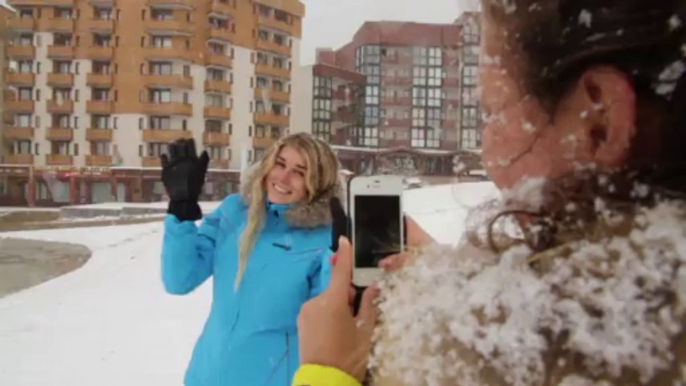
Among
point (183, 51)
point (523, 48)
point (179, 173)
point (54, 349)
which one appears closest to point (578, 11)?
point (523, 48)

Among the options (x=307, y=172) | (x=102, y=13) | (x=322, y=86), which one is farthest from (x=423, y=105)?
(x=102, y=13)

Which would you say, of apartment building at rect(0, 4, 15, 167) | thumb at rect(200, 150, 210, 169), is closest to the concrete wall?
apartment building at rect(0, 4, 15, 167)

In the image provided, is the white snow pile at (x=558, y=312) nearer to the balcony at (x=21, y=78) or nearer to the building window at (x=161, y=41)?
the building window at (x=161, y=41)

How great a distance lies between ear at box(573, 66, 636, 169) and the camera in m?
0.54

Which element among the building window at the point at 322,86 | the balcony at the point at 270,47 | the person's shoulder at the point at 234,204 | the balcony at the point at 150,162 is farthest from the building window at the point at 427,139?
→ the balcony at the point at 270,47

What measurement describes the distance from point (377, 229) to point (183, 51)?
32.6 m

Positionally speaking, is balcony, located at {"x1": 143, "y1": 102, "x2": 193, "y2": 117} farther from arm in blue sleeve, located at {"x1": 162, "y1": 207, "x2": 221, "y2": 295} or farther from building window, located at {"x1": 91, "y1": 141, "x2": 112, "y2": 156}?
arm in blue sleeve, located at {"x1": 162, "y1": 207, "x2": 221, "y2": 295}

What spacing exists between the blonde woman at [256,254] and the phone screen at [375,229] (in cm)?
74

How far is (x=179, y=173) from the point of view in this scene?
2.37m

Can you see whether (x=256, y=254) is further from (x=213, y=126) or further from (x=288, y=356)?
(x=213, y=126)

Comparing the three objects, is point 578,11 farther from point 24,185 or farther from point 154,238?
point 24,185

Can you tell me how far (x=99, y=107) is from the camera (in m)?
33.5

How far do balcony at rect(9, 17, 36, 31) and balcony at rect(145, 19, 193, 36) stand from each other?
21.4ft

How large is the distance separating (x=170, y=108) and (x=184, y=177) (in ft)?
101
